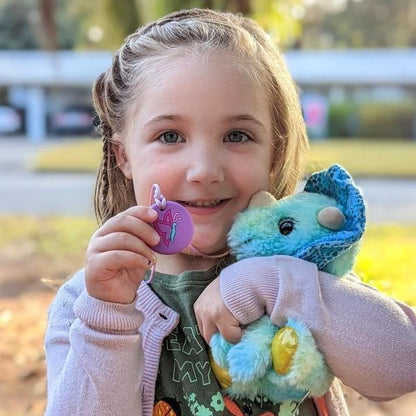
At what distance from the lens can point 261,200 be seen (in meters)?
1.41

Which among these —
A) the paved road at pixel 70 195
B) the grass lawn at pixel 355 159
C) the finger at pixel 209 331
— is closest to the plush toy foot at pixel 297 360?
the finger at pixel 209 331

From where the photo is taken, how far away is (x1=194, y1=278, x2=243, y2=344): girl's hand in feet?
4.10

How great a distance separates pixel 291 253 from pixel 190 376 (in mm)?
332

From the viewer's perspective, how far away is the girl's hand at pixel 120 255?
127 cm

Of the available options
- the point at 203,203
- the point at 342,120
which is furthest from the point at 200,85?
the point at 342,120

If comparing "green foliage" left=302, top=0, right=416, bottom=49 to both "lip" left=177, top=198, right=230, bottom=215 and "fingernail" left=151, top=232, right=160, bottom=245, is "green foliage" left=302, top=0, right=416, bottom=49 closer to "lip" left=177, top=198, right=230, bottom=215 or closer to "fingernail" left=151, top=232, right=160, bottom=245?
"lip" left=177, top=198, right=230, bottom=215

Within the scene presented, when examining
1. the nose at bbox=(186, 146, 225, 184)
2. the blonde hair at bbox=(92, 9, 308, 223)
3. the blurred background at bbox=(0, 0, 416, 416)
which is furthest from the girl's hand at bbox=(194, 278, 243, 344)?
the blurred background at bbox=(0, 0, 416, 416)

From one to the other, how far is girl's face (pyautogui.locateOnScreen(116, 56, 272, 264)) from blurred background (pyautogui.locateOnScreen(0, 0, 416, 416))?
534 millimetres

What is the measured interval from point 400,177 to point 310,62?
1477 cm

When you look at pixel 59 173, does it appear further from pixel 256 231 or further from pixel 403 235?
pixel 256 231

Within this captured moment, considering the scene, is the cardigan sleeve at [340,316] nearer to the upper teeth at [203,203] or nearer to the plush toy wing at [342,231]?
the plush toy wing at [342,231]

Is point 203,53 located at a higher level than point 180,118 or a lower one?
higher

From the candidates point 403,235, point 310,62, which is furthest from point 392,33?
point 403,235

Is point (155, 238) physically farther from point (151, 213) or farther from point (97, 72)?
point (97, 72)
